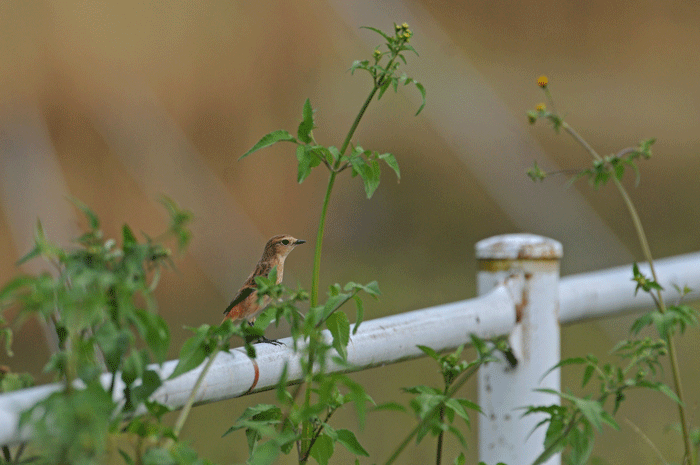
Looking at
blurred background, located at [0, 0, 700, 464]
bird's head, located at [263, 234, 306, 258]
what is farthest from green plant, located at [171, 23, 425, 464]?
blurred background, located at [0, 0, 700, 464]

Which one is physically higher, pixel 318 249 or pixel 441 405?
pixel 318 249

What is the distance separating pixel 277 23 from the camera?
13.3 feet

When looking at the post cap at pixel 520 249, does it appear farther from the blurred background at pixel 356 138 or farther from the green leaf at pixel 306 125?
the blurred background at pixel 356 138

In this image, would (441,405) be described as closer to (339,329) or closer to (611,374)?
(339,329)

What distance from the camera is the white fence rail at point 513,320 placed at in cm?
88

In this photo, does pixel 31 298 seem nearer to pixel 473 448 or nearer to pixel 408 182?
pixel 473 448

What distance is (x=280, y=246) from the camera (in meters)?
1.09

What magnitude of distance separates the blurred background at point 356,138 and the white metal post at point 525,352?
0.88m

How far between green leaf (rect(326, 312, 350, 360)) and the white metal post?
0.48 m

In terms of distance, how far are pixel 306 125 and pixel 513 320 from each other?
53 cm

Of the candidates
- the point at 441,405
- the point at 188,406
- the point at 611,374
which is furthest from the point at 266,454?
the point at 611,374

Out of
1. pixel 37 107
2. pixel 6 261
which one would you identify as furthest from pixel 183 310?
pixel 37 107

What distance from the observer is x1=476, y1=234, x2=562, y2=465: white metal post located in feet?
3.57

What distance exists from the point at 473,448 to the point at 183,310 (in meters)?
1.81
